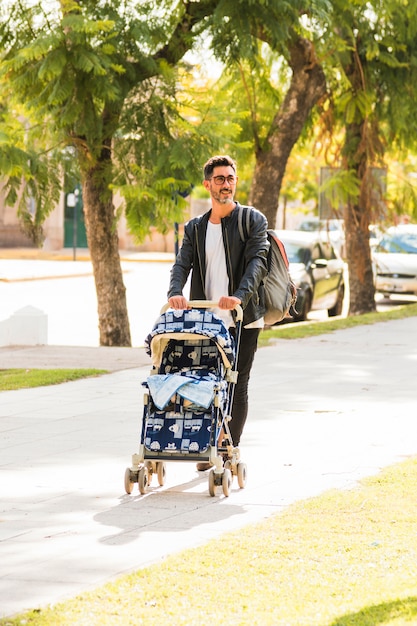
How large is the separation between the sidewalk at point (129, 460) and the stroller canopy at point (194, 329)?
2.86 ft

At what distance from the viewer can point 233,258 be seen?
771 centimetres

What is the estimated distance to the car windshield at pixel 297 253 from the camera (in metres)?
23.6

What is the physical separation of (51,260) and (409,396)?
120 ft

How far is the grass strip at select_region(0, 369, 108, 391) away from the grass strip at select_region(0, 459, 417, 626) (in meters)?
5.94

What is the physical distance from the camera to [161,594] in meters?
5.11

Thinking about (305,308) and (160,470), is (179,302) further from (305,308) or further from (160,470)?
(305,308)

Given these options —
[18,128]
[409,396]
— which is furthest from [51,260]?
[409,396]

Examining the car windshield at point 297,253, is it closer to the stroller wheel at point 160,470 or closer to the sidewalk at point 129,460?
the sidewalk at point 129,460

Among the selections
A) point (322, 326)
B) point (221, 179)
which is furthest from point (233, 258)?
point (322, 326)

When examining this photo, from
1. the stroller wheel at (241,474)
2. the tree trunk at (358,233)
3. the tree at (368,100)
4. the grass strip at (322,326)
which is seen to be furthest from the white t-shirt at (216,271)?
the tree trunk at (358,233)

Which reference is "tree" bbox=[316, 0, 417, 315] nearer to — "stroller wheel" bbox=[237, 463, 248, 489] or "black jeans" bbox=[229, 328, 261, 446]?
"black jeans" bbox=[229, 328, 261, 446]

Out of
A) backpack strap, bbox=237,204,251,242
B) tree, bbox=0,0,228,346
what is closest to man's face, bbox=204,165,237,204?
backpack strap, bbox=237,204,251,242

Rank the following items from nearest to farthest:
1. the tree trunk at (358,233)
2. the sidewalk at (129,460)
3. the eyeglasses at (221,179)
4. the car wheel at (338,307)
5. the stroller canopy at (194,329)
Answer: the sidewalk at (129,460) → the stroller canopy at (194,329) → the eyeglasses at (221,179) → the tree trunk at (358,233) → the car wheel at (338,307)

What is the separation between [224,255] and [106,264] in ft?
34.5
